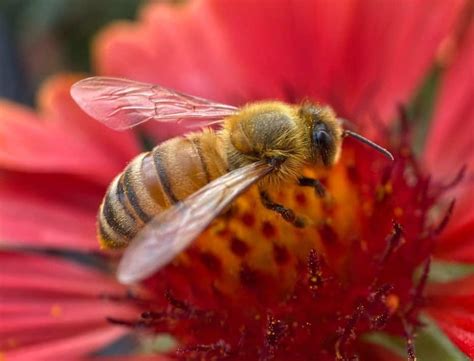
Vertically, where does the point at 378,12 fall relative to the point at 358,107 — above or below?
above

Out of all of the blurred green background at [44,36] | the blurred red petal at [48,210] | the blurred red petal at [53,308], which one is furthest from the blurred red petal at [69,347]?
the blurred green background at [44,36]

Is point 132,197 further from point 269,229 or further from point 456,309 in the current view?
point 456,309

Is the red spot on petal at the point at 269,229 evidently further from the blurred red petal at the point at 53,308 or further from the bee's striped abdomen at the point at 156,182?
the blurred red petal at the point at 53,308

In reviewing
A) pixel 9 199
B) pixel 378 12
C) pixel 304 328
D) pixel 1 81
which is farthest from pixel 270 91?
pixel 1 81

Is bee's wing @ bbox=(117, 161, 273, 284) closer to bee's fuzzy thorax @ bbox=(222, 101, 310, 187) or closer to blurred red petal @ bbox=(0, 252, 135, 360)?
bee's fuzzy thorax @ bbox=(222, 101, 310, 187)

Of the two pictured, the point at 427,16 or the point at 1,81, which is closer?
the point at 427,16

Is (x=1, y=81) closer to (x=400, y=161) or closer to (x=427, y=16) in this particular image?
(x=427, y=16)

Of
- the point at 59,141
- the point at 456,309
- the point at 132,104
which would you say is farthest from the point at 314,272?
the point at 59,141
